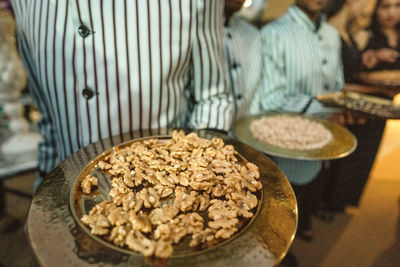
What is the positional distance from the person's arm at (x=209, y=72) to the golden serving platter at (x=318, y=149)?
0.13 meters

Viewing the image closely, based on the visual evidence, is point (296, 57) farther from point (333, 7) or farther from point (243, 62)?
point (333, 7)

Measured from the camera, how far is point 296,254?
2.27 ft

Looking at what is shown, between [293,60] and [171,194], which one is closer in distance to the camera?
[171,194]

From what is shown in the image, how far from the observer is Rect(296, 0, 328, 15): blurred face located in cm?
179

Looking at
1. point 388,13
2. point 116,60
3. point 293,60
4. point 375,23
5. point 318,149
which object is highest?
point 388,13

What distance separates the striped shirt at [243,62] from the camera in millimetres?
1451

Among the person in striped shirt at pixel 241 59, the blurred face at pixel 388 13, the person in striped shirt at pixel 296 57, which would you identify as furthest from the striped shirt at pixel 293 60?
the blurred face at pixel 388 13

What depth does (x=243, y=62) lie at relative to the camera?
158 centimetres

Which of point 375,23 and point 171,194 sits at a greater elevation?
point 375,23

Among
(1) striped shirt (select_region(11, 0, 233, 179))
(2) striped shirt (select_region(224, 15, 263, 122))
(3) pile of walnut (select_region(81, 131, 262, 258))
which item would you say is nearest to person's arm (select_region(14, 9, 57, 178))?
(1) striped shirt (select_region(11, 0, 233, 179))

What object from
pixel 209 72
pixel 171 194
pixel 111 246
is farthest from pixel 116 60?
pixel 111 246

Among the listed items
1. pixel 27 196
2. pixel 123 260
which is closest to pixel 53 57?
pixel 123 260

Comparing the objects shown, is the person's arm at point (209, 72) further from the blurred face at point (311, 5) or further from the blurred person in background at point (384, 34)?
the blurred person in background at point (384, 34)

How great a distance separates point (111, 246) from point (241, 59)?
4.40 feet
